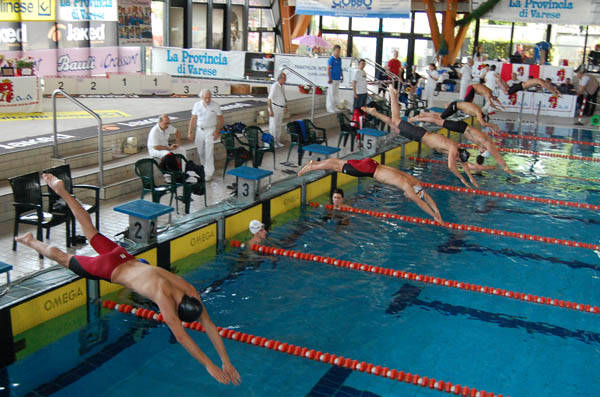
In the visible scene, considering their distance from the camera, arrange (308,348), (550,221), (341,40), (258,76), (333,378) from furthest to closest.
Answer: (341,40), (258,76), (550,221), (308,348), (333,378)

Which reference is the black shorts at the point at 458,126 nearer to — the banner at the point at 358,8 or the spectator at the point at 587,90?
the banner at the point at 358,8

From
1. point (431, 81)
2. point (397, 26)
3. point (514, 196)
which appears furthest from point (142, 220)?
point (397, 26)

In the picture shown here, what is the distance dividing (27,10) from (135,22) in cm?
299

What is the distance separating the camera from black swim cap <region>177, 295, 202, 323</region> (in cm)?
402

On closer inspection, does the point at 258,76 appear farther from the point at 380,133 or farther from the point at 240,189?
the point at 240,189

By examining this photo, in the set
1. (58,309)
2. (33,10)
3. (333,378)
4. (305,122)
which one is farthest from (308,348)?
(33,10)

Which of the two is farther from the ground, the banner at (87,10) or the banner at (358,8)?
the banner at (358,8)

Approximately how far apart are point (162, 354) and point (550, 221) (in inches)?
248

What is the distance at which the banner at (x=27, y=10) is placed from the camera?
14172 millimetres

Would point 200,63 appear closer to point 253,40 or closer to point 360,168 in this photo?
point 253,40

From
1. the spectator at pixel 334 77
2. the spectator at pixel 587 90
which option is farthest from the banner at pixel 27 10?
the spectator at pixel 587 90

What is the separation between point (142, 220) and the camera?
20.7 feet

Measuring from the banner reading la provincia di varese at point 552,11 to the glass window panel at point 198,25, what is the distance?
985cm

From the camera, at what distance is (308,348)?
5.37 meters
